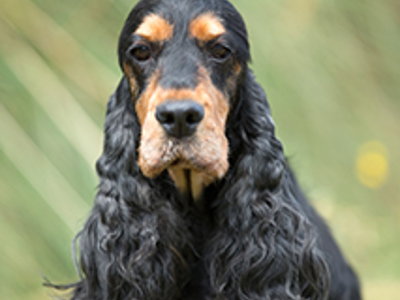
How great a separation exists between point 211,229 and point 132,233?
0.36 m

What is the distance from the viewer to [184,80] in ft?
8.00

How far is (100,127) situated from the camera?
4.18 m

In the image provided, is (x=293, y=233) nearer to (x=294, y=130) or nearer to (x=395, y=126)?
(x=294, y=130)

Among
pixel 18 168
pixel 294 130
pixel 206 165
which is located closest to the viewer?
pixel 206 165

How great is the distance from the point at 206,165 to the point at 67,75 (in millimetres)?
2047

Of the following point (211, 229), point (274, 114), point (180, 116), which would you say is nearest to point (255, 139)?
point (211, 229)


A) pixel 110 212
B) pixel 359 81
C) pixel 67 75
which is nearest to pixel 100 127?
pixel 67 75

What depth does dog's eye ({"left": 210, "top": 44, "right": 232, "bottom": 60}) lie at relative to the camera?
263 centimetres

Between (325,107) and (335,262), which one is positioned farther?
(325,107)

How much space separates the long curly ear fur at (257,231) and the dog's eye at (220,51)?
0.22 metres

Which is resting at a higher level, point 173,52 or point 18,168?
point 18,168

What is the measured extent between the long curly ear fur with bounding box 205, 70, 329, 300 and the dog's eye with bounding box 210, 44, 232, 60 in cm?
22

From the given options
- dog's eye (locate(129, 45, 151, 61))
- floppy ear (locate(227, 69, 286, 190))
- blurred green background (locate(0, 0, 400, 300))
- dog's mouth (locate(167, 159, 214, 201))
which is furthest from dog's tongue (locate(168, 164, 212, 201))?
blurred green background (locate(0, 0, 400, 300))

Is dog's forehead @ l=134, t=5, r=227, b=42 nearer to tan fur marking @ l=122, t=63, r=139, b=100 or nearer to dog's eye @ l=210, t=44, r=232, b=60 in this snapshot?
dog's eye @ l=210, t=44, r=232, b=60
